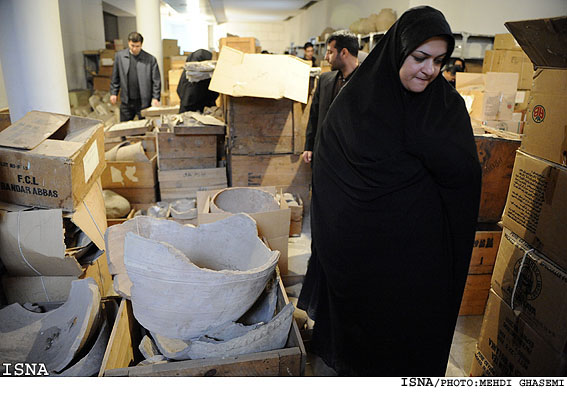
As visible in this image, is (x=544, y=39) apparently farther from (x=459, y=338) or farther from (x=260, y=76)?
(x=260, y=76)

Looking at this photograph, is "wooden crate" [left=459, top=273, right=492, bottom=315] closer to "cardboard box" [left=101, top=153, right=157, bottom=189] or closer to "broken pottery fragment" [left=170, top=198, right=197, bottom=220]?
"broken pottery fragment" [left=170, top=198, right=197, bottom=220]

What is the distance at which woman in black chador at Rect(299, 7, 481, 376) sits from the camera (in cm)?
145

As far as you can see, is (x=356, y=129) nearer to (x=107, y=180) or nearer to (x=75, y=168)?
(x=75, y=168)

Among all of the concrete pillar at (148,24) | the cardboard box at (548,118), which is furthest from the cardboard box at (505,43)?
the concrete pillar at (148,24)

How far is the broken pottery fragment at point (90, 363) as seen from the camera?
5.14 ft

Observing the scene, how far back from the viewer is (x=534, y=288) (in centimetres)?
156

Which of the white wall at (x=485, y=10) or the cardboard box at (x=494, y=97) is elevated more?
the white wall at (x=485, y=10)

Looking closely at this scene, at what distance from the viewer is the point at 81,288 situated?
71.4 inches

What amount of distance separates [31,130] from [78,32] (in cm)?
998

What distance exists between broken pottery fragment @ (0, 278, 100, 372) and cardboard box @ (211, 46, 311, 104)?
2087mm

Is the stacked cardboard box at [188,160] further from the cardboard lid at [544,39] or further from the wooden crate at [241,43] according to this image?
the wooden crate at [241,43]

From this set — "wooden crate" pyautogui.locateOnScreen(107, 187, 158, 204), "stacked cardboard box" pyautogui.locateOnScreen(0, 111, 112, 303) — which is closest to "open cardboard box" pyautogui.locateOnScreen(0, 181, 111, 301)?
"stacked cardboard box" pyautogui.locateOnScreen(0, 111, 112, 303)

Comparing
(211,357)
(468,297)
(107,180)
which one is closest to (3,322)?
(211,357)

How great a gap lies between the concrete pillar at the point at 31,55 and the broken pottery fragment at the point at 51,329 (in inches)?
86.4
